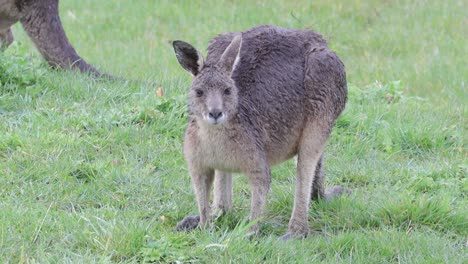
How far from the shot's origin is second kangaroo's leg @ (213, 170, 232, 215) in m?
5.11

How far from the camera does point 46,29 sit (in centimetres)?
786

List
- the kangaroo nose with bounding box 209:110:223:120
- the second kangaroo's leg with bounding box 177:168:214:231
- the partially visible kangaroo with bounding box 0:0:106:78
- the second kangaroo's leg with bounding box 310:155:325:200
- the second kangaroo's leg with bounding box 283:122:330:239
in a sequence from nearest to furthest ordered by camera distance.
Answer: the kangaroo nose with bounding box 209:110:223:120, the second kangaroo's leg with bounding box 177:168:214:231, the second kangaroo's leg with bounding box 283:122:330:239, the second kangaroo's leg with bounding box 310:155:325:200, the partially visible kangaroo with bounding box 0:0:106:78

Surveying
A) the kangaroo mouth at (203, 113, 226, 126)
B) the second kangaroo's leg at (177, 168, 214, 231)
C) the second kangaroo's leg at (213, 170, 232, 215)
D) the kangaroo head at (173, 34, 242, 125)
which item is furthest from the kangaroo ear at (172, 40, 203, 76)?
the second kangaroo's leg at (213, 170, 232, 215)

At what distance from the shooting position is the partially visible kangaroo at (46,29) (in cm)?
775

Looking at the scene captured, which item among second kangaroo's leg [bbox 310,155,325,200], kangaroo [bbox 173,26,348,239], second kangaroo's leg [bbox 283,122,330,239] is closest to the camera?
kangaroo [bbox 173,26,348,239]

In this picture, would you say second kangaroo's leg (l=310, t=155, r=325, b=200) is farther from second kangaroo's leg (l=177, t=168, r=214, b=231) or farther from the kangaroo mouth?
the kangaroo mouth

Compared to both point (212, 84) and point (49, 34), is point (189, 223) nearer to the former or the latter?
point (212, 84)

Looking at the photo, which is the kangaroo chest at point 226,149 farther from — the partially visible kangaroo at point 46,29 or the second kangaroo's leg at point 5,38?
the second kangaroo's leg at point 5,38

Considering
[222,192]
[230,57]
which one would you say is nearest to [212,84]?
[230,57]

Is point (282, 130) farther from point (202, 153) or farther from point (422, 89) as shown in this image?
point (422, 89)

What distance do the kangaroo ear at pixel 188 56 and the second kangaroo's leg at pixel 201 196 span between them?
53 cm

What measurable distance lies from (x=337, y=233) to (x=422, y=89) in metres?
4.34

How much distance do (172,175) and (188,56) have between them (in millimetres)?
1217

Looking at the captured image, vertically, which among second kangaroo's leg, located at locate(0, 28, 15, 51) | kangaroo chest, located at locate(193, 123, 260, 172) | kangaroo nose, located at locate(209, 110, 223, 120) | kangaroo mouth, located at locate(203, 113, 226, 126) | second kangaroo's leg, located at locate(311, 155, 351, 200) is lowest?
second kangaroo's leg, located at locate(0, 28, 15, 51)
